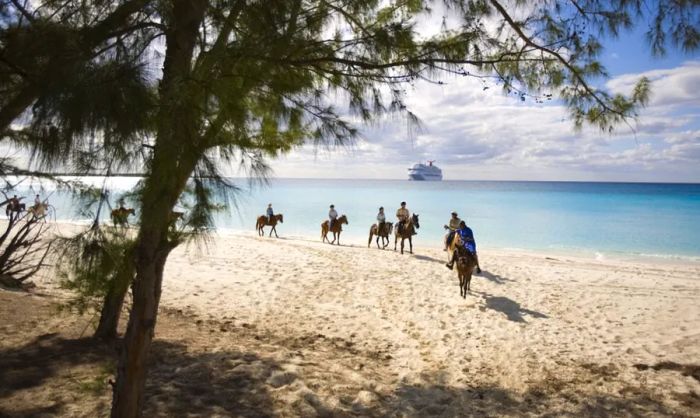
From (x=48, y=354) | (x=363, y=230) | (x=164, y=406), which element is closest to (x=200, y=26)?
(x=164, y=406)

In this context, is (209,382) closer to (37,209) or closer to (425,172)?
(37,209)

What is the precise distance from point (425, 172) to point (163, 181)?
15059cm

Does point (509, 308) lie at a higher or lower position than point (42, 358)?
lower

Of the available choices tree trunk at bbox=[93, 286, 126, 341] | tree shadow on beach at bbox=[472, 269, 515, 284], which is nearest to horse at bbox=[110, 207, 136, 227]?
tree trunk at bbox=[93, 286, 126, 341]

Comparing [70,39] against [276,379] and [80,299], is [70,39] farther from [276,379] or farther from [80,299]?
[276,379]

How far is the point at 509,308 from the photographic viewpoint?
805 centimetres

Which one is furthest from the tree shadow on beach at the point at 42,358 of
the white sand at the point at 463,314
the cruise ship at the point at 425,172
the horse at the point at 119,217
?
the cruise ship at the point at 425,172

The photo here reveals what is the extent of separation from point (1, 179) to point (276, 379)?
3.03 meters

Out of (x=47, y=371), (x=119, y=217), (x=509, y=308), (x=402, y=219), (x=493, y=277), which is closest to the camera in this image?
(x=119, y=217)

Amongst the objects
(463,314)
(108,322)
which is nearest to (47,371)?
(108,322)

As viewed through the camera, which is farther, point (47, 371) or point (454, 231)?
point (454, 231)

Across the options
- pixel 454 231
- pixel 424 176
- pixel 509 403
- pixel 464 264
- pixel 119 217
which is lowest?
pixel 509 403

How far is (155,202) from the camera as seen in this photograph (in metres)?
2.10

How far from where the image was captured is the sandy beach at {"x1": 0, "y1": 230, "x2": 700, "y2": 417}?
14.0 ft
